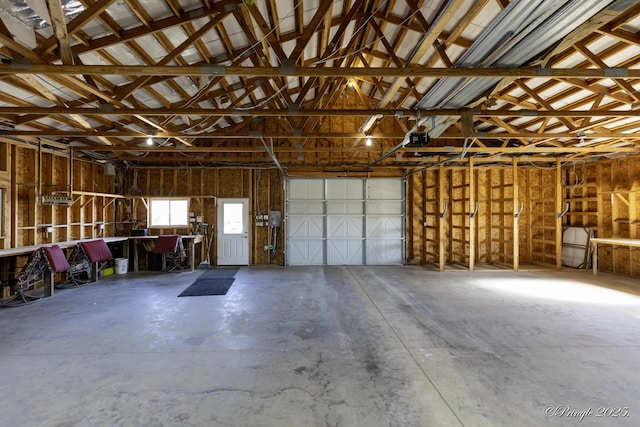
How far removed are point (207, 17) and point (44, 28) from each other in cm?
175

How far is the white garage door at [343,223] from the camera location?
8977 mm

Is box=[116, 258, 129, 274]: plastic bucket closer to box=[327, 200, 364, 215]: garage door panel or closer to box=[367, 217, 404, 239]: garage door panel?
box=[327, 200, 364, 215]: garage door panel

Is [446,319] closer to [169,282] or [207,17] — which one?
[207,17]

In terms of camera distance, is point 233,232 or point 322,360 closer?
point 322,360

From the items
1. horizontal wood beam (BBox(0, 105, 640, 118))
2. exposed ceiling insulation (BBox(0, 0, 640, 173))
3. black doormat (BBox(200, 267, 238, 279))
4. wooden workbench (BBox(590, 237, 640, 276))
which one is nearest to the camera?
exposed ceiling insulation (BBox(0, 0, 640, 173))

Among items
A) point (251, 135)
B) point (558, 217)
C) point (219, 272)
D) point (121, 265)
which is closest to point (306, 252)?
point (219, 272)

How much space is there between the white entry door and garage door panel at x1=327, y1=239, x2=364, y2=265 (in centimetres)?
268

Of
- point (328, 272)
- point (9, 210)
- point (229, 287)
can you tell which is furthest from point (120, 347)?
point (328, 272)

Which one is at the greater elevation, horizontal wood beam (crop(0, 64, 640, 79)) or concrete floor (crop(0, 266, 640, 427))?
horizontal wood beam (crop(0, 64, 640, 79))

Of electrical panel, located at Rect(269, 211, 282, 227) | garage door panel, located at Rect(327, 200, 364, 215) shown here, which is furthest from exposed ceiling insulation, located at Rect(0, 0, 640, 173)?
electrical panel, located at Rect(269, 211, 282, 227)

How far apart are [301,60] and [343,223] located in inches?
216

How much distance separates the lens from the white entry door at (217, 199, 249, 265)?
8.80 m

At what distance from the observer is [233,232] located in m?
8.90

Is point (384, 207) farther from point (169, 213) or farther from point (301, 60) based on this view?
point (169, 213)
